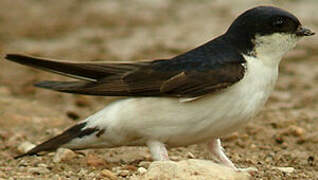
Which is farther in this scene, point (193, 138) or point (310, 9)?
point (310, 9)

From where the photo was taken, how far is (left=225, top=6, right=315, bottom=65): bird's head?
15.1ft

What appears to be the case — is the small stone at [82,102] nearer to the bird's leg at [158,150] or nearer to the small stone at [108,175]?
the bird's leg at [158,150]

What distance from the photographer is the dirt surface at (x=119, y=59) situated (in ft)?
17.0

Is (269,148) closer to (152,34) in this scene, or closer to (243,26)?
(243,26)

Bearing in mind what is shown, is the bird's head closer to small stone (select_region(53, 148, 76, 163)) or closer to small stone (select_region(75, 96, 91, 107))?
small stone (select_region(53, 148, 76, 163))

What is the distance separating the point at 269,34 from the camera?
4.63 m

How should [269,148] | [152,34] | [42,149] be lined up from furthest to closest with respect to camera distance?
1. [152,34]
2. [269,148]
3. [42,149]

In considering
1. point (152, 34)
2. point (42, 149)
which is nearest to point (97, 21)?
point (152, 34)

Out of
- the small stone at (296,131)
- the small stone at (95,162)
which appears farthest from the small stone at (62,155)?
the small stone at (296,131)

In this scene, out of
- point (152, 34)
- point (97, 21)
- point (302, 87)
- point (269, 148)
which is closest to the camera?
point (269, 148)

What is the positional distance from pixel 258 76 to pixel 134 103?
2.61 ft

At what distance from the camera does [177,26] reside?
10.7 meters

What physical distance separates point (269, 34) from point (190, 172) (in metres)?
1.12

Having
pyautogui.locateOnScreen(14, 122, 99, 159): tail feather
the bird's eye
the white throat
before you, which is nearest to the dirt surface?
pyautogui.locateOnScreen(14, 122, 99, 159): tail feather
